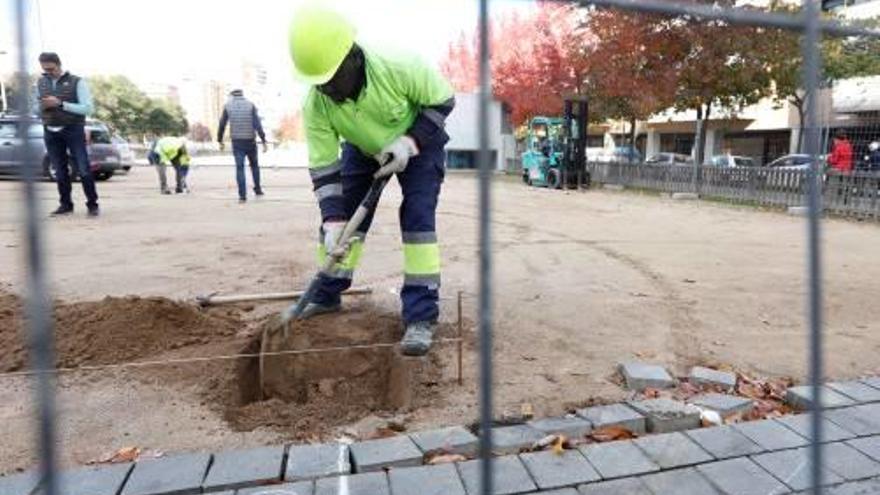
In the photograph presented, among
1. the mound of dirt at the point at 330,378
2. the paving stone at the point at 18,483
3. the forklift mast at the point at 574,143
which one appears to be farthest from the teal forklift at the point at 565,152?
the paving stone at the point at 18,483

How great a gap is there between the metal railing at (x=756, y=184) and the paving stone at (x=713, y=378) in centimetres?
481

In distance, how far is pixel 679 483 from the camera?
A: 7.22 ft

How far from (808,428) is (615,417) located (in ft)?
2.42

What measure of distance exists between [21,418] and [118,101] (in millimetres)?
26518

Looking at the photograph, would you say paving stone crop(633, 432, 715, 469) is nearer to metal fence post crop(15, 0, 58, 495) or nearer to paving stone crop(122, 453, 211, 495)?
paving stone crop(122, 453, 211, 495)

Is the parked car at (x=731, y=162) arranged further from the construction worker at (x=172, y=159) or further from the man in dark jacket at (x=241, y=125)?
the construction worker at (x=172, y=159)

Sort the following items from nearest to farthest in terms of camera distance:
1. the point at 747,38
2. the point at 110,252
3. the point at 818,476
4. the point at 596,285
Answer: the point at 818,476 < the point at 596,285 < the point at 110,252 < the point at 747,38

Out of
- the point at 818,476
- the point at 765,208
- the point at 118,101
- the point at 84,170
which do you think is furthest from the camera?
the point at 118,101

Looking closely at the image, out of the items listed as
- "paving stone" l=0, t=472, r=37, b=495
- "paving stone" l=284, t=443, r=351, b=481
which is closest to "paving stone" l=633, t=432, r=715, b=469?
"paving stone" l=284, t=443, r=351, b=481

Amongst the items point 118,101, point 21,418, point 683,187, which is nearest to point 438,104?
point 21,418

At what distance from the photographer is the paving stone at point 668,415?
8.46 feet

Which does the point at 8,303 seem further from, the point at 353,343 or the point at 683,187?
the point at 683,187

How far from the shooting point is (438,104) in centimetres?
340

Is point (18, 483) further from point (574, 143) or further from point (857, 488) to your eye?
point (574, 143)
